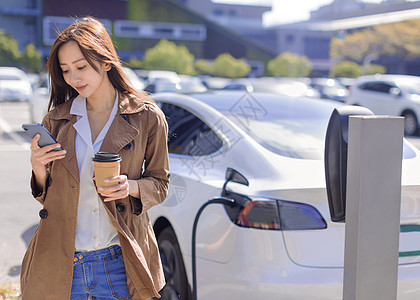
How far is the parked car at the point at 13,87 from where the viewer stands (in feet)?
87.6

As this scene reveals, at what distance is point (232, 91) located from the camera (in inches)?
180

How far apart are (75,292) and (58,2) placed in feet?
107

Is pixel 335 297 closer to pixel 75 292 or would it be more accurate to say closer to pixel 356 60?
pixel 75 292

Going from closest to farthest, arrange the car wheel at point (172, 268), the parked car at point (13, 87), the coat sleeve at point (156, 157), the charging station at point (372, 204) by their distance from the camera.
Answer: the charging station at point (372, 204), the coat sleeve at point (156, 157), the car wheel at point (172, 268), the parked car at point (13, 87)

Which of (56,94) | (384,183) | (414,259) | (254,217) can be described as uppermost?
(56,94)

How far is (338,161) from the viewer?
2023 mm

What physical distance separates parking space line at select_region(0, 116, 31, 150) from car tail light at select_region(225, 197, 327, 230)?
9.70m

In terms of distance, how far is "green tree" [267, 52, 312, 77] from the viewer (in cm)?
5009

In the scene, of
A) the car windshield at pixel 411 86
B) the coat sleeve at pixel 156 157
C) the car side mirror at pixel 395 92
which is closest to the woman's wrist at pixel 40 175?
the coat sleeve at pixel 156 157

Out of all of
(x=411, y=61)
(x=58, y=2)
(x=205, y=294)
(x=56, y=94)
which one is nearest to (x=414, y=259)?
(x=205, y=294)

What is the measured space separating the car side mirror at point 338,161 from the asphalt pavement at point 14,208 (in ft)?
9.50

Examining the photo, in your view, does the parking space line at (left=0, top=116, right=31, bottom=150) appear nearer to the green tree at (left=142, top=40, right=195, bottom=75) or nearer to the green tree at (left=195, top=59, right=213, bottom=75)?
the green tree at (left=142, top=40, right=195, bottom=75)

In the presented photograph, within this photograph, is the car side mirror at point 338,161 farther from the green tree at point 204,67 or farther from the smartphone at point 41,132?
the green tree at point 204,67

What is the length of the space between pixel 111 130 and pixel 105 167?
1.11 feet
